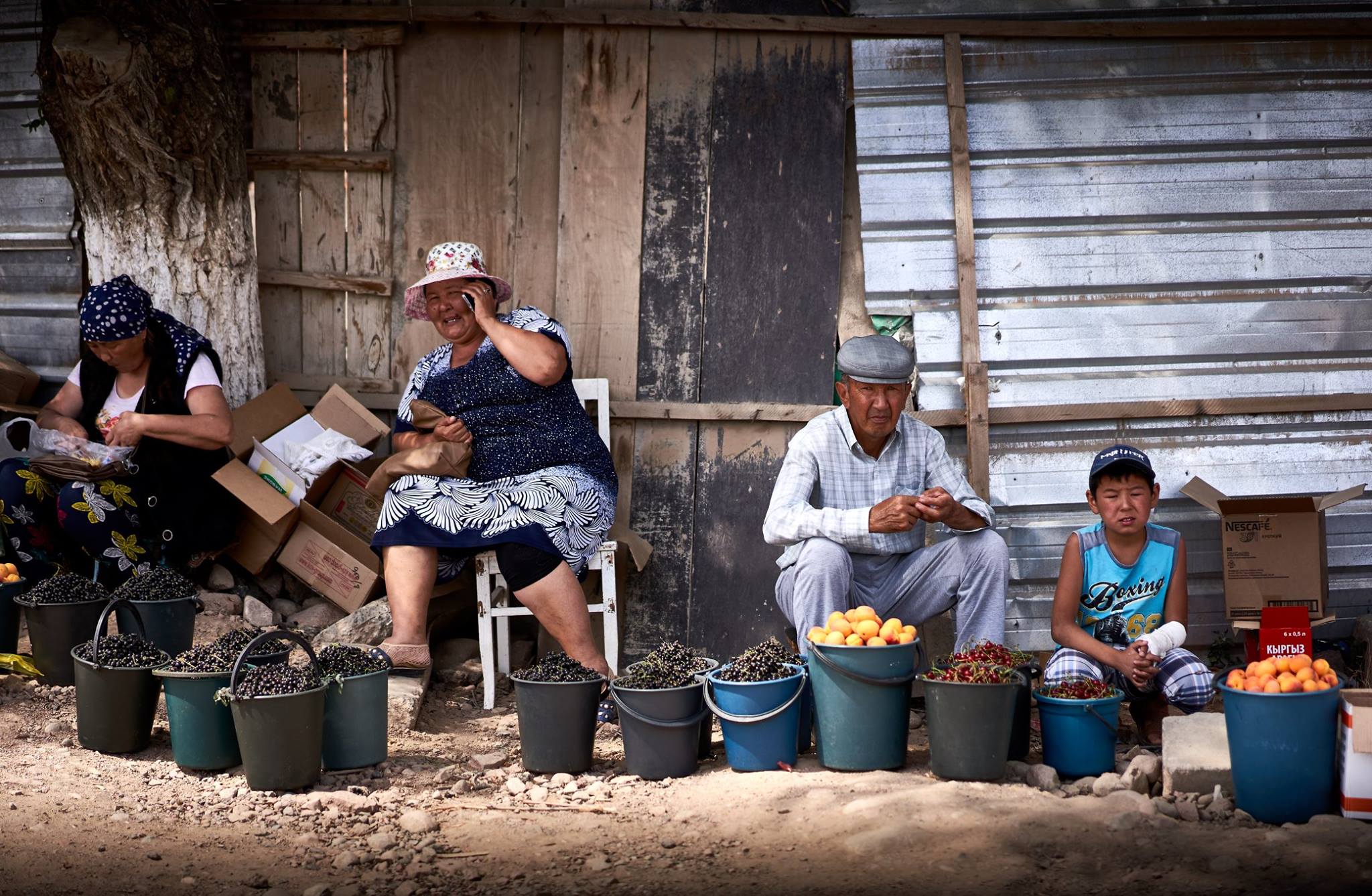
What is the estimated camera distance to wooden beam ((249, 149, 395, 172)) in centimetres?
595

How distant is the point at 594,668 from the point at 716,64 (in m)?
2.81

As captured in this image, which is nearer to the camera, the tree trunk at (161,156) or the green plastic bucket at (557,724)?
the green plastic bucket at (557,724)

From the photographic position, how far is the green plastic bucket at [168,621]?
15.7ft

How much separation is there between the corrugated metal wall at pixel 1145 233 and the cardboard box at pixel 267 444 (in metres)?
2.46

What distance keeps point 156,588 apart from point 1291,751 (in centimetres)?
397

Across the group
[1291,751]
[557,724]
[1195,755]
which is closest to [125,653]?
[557,724]

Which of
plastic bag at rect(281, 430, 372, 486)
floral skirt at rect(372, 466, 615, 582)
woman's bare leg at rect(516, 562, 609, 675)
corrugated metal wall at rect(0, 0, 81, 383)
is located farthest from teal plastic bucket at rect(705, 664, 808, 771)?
corrugated metal wall at rect(0, 0, 81, 383)

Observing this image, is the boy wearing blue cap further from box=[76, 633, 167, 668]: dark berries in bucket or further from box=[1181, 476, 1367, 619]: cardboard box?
box=[76, 633, 167, 668]: dark berries in bucket

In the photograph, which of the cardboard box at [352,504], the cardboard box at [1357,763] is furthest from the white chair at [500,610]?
the cardboard box at [1357,763]

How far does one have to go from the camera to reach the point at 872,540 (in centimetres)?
471

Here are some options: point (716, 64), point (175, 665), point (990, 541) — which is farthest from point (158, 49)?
point (990, 541)

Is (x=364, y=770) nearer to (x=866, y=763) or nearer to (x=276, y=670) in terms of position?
(x=276, y=670)

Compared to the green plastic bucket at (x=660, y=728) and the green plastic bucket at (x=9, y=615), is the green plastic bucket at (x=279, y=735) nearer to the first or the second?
the green plastic bucket at (x=660, y=728)

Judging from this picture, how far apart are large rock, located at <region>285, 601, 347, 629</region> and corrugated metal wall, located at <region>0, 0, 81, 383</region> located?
1801 mm
